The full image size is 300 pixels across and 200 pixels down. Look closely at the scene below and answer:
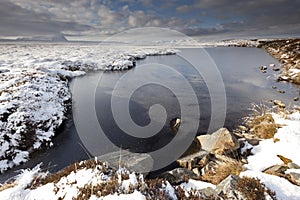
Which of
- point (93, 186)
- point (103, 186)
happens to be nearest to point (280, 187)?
point (103, 186)

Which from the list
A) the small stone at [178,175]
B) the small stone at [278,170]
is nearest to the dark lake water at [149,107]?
the small stone at [178,175]

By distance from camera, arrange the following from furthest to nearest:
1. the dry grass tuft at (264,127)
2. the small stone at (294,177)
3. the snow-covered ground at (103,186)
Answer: the dry grass tuft at (264,127) → the small stone at (294,177) → the snow-covered ground at (103,186)

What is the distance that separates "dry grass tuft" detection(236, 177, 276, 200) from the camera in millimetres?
4207

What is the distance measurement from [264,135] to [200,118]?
4.12m

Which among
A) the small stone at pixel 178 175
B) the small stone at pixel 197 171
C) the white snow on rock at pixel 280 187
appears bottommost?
the small stone at pixel 197 171

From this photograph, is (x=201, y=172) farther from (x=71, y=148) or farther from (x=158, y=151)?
(x=71, y=148)

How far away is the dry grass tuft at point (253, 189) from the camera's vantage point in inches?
166

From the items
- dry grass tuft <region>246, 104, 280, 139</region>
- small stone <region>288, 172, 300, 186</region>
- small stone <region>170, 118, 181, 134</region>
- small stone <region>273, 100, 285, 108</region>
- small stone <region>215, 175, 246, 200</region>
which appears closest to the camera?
small stone <region>215, 175, 246, 200</region>

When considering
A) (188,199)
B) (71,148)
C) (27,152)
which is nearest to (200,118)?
(71,148)

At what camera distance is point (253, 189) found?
4383mm

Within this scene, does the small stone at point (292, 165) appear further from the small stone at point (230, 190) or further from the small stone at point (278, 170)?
the small stone at point (230, 190)

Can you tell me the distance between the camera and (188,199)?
4328mm

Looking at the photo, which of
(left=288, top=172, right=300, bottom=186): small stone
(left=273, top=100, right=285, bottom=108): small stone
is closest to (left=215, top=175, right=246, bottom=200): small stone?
(left=288, top=172, right=300, bottom=186): small stone

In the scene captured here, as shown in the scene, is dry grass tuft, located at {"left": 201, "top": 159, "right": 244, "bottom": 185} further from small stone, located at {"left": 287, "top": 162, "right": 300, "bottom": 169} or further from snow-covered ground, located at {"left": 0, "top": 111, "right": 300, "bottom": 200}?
small stone, located at {"left": 287, "top": 162, "right": 300, "bottom": 169}
